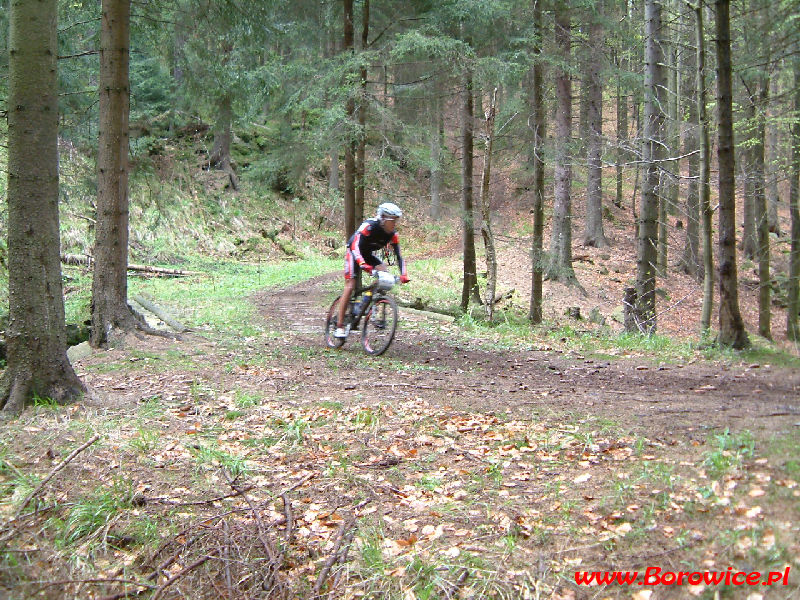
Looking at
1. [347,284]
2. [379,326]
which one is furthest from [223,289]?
[379,326]

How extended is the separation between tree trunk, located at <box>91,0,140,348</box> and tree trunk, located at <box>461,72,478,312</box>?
711 cm

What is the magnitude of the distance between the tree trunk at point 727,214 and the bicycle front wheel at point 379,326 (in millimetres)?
4266

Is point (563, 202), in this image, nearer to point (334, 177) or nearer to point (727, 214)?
point (727, 214)

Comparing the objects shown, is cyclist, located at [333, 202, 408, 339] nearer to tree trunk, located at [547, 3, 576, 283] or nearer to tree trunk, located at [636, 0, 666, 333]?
tree trunk, located at [636, 0, 666, 333]

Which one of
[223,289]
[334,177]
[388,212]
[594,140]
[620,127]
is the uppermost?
[620,127]

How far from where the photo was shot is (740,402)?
199 inches

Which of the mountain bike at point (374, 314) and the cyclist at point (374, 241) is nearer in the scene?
the cyclist at point (374, 241)

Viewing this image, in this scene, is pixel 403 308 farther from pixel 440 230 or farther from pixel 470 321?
pixel 440 230

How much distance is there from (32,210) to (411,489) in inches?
163

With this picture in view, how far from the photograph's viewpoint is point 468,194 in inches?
559

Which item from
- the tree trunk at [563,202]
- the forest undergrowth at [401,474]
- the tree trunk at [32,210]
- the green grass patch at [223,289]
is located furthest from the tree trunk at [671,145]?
the tree trunk at [32,210]

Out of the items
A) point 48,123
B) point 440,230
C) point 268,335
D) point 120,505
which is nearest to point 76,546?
point 120,505

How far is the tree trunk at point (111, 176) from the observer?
8508 millimetres

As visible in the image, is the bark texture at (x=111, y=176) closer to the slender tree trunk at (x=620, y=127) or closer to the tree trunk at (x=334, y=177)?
the slender tree trunk at (x=620, y=127)
